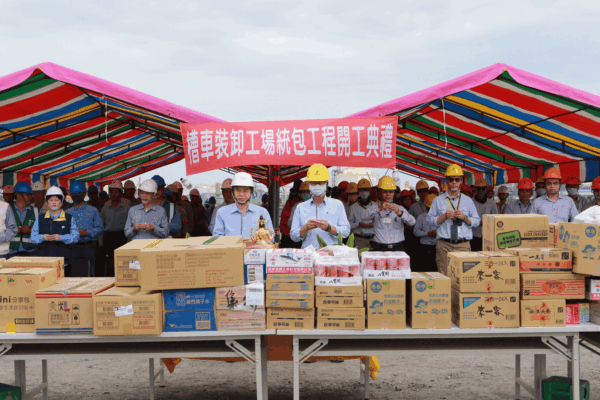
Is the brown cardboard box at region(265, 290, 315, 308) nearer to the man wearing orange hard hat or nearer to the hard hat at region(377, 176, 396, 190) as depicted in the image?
the hard hat at region(377, 176, 396, 190)

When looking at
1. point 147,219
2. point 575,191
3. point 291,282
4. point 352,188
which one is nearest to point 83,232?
point 147,219

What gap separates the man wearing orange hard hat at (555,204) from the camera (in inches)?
236

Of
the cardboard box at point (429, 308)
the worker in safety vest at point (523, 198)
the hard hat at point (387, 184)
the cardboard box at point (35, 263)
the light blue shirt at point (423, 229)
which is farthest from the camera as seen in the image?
the worker in safety vest at point (523, 198)

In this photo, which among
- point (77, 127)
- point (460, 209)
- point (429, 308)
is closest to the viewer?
point (429, 308)

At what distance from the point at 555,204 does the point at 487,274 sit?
3.72m

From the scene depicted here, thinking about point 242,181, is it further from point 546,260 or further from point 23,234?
point 23,234

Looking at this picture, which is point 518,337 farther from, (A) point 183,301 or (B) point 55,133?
(B) point 55,133

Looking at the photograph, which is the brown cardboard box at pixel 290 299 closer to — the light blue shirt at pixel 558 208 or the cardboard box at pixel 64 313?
the cardboard box at pixel 64 313

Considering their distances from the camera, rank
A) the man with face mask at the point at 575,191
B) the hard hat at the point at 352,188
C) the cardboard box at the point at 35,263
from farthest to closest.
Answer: the hard hat at the point at 352,188
the man with face mask at the point at 575,191
the cardboard box at the point at 35,263

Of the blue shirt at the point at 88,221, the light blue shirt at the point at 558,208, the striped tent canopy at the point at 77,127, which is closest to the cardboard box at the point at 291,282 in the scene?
the striped tent canopy at the point at 77,127

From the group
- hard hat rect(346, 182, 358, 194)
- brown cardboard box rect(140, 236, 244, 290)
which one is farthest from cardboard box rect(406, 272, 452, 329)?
hard hat rect(346, 182, 358, 194)

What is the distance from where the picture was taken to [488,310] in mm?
3100

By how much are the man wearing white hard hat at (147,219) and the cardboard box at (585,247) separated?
453cm

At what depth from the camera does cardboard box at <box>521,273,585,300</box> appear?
313cm
